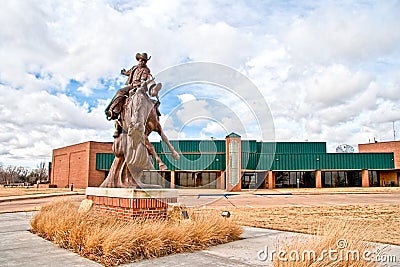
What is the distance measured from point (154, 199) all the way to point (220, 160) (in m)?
44.3

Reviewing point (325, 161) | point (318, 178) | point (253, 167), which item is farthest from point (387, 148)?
point (253, 167)

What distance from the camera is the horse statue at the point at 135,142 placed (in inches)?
329

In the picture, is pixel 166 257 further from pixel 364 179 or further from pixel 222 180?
pixel 364 179

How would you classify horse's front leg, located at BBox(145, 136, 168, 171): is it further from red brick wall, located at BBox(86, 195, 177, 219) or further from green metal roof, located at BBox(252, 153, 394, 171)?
green metal roof, located at BBox(252, 153, 394, 171)

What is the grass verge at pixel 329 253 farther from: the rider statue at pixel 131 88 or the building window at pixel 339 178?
the building window at pixel 339 178

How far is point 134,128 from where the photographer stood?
26.7ft

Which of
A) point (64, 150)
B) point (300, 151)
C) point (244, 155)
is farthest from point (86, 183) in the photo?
point (300, 151)

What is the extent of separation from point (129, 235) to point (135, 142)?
9.55 feet

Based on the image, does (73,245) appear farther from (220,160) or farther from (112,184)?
(220,160)

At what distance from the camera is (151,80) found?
889 cm

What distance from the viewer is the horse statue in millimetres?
8367

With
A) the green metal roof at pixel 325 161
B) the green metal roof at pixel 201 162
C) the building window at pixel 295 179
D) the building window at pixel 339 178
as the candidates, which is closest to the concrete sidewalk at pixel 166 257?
the green metal roof at pixel 201 162

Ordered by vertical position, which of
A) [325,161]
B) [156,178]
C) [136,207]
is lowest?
[136,207]

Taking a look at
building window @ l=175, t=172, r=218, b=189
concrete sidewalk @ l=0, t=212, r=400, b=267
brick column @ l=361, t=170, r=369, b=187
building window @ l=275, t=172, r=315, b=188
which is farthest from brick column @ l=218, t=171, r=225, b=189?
concrete sidewalk @ l=0, t=212, r=400, b=267
